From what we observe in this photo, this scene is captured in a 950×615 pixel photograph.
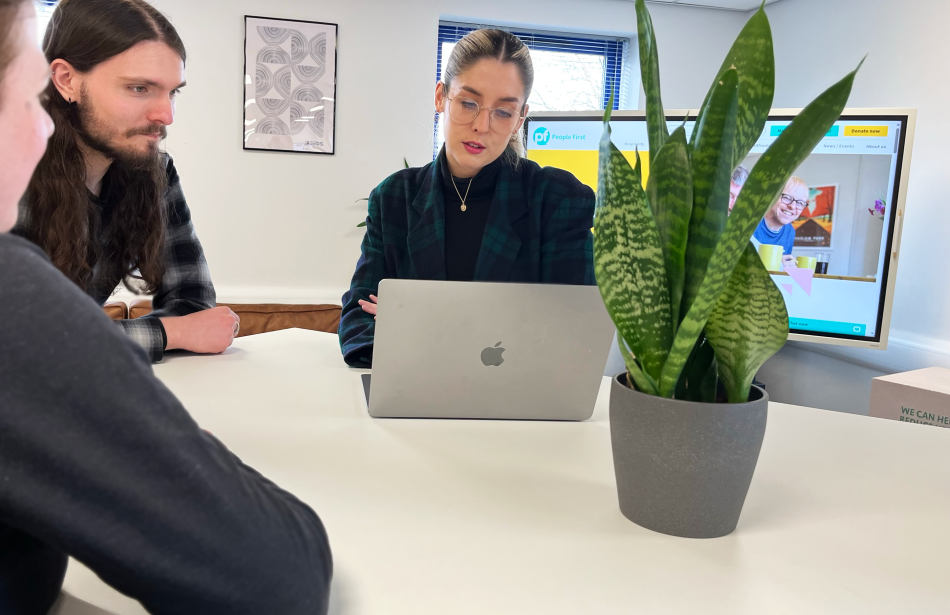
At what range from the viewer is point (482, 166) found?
2006 mm

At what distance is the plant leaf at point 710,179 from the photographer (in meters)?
0.74

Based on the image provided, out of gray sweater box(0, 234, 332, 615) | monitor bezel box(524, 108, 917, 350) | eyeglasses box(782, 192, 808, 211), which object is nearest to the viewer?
gray sweater box(0, 234, 332, 615)

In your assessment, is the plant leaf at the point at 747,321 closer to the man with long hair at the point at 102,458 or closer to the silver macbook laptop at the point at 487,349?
the silver macbook laptop at the point at 487,349

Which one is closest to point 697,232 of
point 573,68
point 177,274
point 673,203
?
point 673,203

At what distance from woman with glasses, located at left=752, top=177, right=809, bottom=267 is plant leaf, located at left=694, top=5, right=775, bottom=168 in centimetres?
257

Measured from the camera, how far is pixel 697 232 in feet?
2.62

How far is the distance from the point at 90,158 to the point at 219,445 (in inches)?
66.0

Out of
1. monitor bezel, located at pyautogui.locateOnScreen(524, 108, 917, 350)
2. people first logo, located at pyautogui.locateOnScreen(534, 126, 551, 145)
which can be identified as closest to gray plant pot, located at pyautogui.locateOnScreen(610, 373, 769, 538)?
monitor bezel, located at pyautogui.locateOnScreen(524, 108, 917, 350)

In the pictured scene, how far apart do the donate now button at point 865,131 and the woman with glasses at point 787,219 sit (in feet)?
0.93

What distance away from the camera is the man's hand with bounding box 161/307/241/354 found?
5.39ft

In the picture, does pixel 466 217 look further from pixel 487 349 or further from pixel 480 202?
pixel 487 349

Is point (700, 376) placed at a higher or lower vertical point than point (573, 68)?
lower

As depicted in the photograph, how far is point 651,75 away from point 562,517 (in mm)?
512

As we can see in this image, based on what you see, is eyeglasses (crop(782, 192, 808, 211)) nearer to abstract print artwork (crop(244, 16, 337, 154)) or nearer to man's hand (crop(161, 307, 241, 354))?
abstract print artwork (crop(244, 16, 337, 154))
